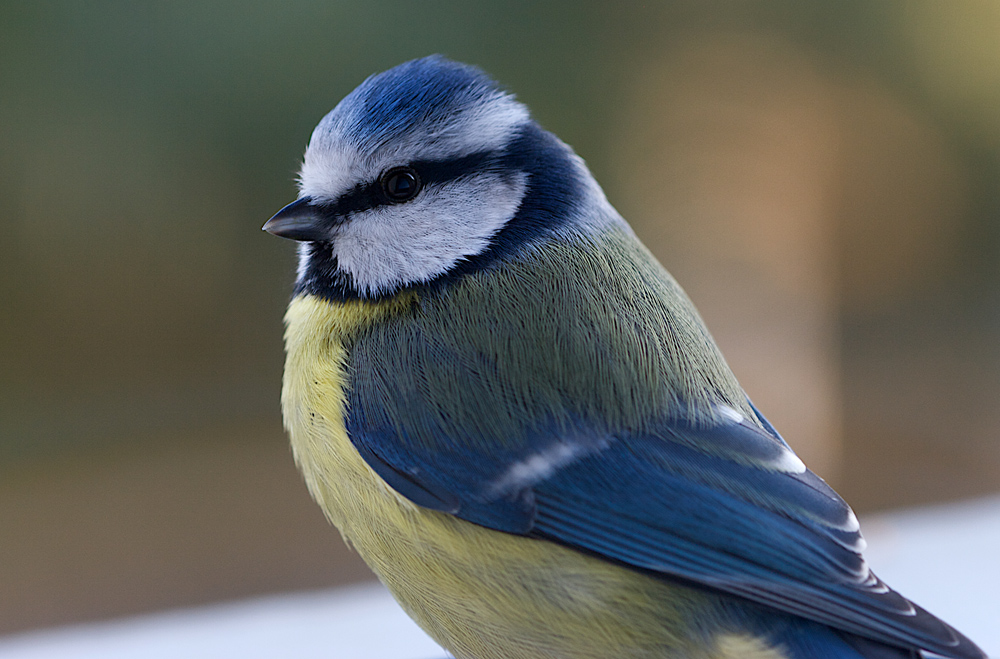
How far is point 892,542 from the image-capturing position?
1429 mm

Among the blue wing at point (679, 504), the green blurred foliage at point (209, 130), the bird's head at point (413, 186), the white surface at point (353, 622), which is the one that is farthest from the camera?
the green blurred foliage at point (209, 130)

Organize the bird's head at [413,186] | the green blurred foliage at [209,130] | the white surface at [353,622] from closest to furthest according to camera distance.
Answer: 1. the bird's head at [413,186]
2. the white surface at [353,622]
3. the green blurred foliage at [209,130]

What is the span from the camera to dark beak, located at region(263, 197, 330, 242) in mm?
878

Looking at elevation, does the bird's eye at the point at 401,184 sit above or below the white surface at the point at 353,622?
above

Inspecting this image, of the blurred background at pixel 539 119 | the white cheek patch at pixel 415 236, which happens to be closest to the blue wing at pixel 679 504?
the white cheek patch at pixel 415 236

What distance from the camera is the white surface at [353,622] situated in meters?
1.14

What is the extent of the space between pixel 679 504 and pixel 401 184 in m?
0.40

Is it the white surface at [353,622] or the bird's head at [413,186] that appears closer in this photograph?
the bird's head at [413,186]

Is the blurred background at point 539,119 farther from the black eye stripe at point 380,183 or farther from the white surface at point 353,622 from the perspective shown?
the black eye stripe at point 380,183

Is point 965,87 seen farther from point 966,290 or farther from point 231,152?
point 231,152

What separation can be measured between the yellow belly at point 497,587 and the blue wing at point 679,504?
16 mm

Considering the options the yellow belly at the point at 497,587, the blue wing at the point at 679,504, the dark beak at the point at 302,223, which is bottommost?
the yellow belly at the point at 497,587

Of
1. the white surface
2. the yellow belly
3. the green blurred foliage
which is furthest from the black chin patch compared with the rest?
the green blurred foliage

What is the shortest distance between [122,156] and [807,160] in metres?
1.77
